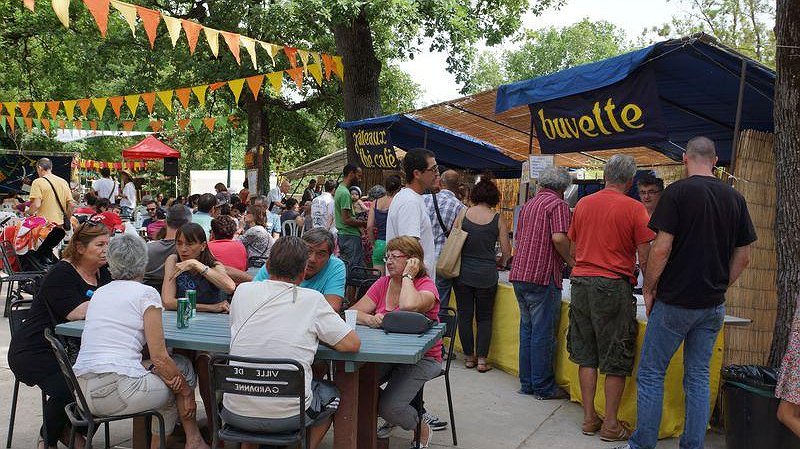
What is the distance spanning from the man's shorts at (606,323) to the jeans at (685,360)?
0.49 meters

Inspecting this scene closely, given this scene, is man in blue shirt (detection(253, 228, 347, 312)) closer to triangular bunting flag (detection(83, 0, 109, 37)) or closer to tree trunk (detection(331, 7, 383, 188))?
triangular bunting flag (detection(83, 0, 109, 37))

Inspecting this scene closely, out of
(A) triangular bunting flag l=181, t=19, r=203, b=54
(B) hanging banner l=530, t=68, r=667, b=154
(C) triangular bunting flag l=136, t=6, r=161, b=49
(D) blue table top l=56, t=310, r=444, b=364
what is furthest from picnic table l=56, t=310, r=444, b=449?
(A) triangular bunting flag l=181, t=19, r=203, b=54

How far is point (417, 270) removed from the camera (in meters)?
4.41

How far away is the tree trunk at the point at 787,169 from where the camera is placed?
4641 mm

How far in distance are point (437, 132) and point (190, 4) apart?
32.9 ft

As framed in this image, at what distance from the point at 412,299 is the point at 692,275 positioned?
1.56 m

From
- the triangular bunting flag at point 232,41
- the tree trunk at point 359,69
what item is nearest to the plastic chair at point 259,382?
the triangular bunting flag at point 232,41

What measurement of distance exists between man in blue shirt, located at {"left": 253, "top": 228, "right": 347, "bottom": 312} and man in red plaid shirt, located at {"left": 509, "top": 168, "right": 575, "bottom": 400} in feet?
5.64

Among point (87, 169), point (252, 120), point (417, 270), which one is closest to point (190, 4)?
point (252, 120)

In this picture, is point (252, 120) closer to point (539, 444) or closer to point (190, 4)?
point (190, 4)

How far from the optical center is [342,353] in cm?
363

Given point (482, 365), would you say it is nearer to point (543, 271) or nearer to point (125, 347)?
point (543, 271)

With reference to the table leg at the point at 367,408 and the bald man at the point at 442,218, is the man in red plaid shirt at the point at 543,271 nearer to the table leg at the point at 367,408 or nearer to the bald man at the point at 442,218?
the bald man at the point at 442,218

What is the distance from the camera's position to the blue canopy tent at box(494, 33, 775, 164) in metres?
5.26
